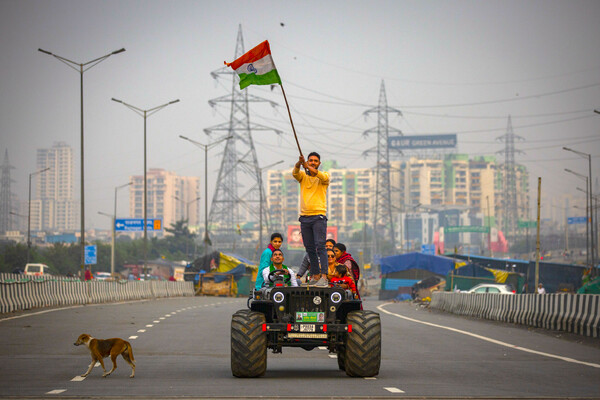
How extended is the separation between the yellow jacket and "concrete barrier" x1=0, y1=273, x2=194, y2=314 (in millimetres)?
20130

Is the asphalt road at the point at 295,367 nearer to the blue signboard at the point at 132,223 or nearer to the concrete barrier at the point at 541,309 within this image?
the concrete barrier at the point at 541,309

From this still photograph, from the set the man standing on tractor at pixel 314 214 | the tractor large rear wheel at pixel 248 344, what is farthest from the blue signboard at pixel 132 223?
the tractor large rear wheel at pixel 248 344

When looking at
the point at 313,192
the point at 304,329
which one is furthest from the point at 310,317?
the point at 313,192

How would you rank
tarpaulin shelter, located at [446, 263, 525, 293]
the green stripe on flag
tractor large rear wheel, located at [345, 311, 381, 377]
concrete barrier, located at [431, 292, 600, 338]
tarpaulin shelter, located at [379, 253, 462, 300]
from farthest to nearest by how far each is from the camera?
tarpaulin shelter, located at [379, 253, 462, 300] < tarpaulin shelter, located at [446, 263, 525, 293] < concrete barrier, located at [431, 292, 600, 338] < the green stripe on flag < tractor large rear wheel, located at [345, 311, 381, 377]

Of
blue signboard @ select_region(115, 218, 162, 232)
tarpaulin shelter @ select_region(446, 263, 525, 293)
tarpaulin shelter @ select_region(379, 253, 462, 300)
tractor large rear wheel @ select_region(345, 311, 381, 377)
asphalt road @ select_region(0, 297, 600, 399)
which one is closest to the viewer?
asphalt road @ select_region(0, 297, 600, 399)

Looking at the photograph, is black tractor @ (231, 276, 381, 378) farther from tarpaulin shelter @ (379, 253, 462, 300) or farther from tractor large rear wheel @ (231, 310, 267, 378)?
tarpaulin shelter @ (379, 253, 462, 300)

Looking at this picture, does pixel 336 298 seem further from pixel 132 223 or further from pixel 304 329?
pixel 132 223

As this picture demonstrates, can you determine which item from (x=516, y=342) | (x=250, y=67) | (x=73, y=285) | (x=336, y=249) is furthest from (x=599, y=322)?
(x=73, y=285)

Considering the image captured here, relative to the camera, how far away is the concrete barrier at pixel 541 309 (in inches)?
942

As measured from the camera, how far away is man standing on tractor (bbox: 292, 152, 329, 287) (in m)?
13.7

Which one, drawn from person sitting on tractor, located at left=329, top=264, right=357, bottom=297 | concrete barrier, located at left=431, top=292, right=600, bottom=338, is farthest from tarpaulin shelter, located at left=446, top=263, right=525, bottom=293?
person sitting on tractor, located at left=329, top=264, right=357, bottom=297

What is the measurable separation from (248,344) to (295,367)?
111 inches

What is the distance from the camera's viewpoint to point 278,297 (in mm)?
13156

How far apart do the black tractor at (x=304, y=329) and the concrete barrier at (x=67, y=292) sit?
66.6 feet
